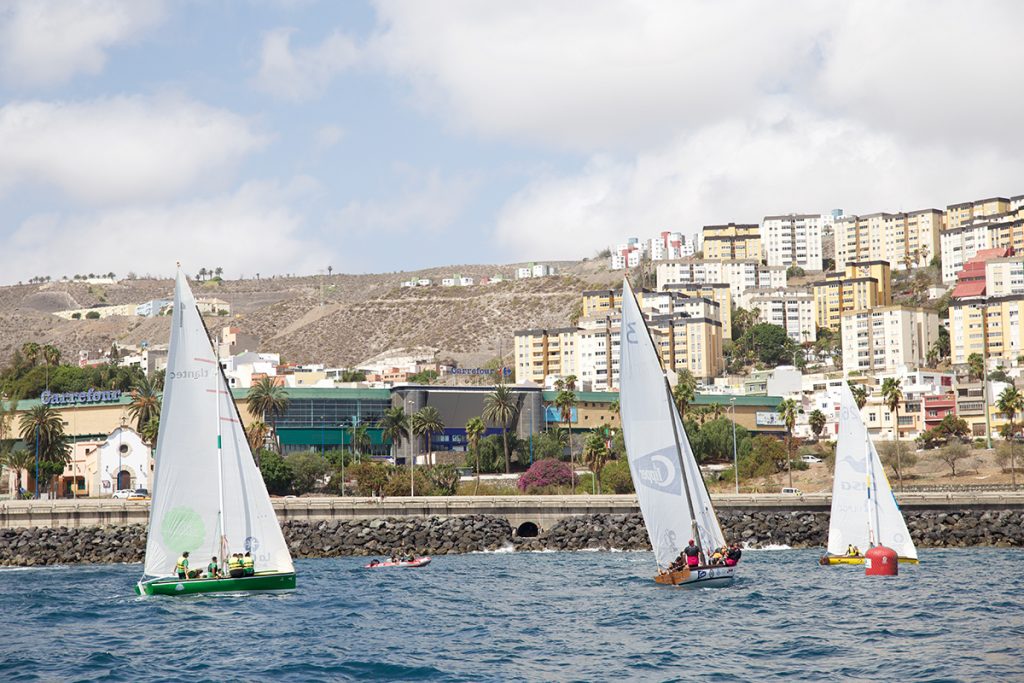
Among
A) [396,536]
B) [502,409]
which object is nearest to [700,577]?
[396,536]

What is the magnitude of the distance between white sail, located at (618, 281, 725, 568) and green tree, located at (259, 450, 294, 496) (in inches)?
2558

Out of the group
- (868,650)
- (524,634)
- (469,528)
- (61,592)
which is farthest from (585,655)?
(469,528)

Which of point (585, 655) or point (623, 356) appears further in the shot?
point (623, 356)

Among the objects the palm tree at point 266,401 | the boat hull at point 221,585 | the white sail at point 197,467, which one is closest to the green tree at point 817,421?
the palm tree at point 266,401

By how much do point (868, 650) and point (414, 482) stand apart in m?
73.4

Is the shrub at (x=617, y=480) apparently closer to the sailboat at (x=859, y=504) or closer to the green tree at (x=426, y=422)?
the green tree at (x=426, y=422)

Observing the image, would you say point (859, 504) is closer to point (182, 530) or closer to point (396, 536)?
point (396, 536)

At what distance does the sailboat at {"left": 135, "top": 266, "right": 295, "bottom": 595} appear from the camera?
45.5m

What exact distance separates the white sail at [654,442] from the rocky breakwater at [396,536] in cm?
3145

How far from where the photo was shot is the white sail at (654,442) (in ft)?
158

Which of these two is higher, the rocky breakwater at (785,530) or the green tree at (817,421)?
the green tree at (817,421)

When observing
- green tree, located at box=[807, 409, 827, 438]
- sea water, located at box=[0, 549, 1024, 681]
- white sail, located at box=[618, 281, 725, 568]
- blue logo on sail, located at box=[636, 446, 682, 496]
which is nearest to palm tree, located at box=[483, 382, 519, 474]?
green tree, located at box=[807, 409, 827, 438]

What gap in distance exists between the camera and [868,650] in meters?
35.6

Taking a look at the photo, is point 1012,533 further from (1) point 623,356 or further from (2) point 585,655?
(2) point 585,655
